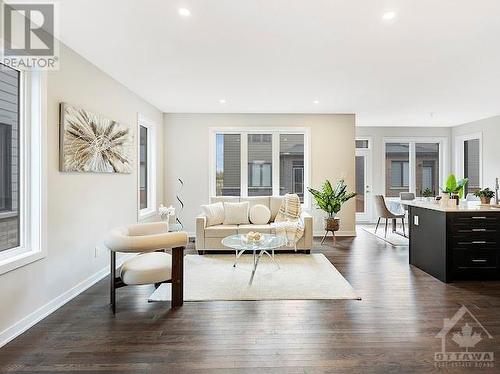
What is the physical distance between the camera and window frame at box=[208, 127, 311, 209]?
6.55m

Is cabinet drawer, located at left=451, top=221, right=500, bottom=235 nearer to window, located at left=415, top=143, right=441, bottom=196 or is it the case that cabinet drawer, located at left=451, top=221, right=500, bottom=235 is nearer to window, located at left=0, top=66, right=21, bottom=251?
window, located at left=0, top=66, right=21, bottom=251

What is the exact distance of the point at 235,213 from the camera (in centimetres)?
542

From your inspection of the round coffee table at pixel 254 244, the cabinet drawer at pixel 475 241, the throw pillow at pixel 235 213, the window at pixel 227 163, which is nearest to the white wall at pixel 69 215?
the round coffee table at pixel 254 244

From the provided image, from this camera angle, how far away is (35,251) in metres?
2.73

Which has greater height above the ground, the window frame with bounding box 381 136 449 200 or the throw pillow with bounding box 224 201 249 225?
the window frame with bounding box 381 136 449 200

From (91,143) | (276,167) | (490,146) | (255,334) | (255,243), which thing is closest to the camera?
(255,334)

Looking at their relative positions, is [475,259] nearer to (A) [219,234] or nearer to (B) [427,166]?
(A) [219,234]

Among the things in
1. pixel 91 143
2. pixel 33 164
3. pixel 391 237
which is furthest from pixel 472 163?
pixel 33 164

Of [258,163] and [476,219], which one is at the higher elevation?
[258,163]

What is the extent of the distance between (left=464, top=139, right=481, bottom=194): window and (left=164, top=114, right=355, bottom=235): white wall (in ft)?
11.9

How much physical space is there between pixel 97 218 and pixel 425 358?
11.8ft

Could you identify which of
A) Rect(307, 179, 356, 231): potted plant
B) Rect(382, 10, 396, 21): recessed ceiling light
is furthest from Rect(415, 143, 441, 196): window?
Rect(382, 10, 396, 21): recessed ceiling light

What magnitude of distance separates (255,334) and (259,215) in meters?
3.01

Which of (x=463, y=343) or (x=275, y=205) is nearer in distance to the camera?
(x=463, y=343)
